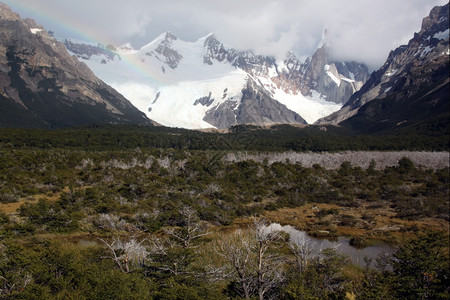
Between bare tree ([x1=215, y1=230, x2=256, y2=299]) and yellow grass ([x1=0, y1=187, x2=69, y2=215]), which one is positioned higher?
bare tree ([x1=215, y1=230, x2=256, y2=299])

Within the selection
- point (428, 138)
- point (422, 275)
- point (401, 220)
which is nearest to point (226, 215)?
point (401, 220)

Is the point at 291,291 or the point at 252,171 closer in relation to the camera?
the point at 291,291

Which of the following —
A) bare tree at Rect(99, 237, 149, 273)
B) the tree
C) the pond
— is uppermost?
the tree

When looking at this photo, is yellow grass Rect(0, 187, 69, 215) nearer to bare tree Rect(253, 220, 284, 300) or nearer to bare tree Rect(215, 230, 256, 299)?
bare tree Rect(215, 230, 256, 299)

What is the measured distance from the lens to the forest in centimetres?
1742

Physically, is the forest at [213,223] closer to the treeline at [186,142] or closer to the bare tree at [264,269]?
the bare tree at [264,269]

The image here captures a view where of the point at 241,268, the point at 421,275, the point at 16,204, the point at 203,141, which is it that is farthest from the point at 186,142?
the point at 421,275

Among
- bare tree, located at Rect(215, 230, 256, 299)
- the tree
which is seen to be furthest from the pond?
bare tree, located at Rect(215, 230, 256, 299)

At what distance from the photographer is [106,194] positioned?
5247 cm

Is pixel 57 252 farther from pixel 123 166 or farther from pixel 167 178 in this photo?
pixel 123 166

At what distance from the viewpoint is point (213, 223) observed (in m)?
46.2

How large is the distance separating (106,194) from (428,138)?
115 metres

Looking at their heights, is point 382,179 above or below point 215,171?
above

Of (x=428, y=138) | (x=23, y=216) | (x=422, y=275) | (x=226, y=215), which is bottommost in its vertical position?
(x=23, y=216)
